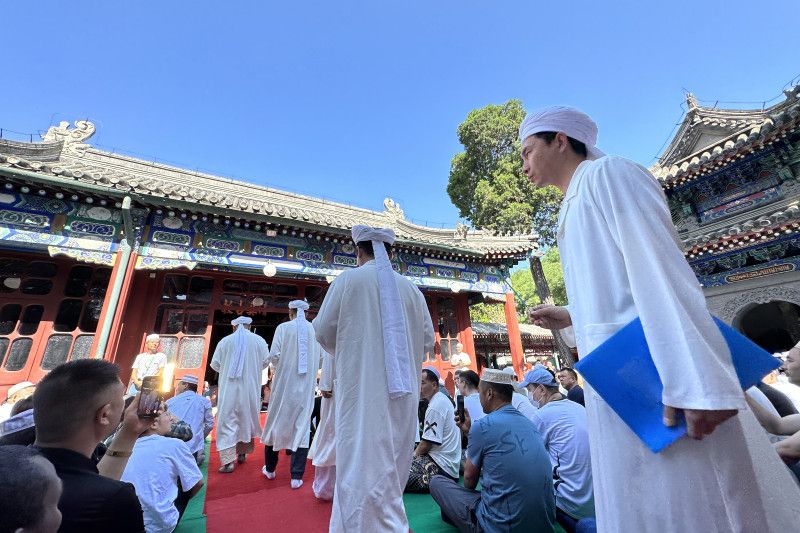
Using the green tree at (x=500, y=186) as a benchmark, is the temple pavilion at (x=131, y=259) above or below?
below

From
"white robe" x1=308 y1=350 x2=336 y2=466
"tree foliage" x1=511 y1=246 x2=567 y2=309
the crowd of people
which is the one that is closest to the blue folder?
the crowd of people

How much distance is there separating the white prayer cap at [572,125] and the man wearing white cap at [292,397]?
3.93m

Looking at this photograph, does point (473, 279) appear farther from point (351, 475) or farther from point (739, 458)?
point (739, 458)

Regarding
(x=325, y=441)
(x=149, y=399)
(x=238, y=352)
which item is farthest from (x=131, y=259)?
(x=149, y=399)

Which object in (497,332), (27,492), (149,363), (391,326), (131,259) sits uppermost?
(131,259)

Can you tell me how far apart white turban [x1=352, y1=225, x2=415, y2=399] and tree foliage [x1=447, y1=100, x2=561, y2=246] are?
1132 cm

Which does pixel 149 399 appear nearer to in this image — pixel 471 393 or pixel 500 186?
pixel 471 393

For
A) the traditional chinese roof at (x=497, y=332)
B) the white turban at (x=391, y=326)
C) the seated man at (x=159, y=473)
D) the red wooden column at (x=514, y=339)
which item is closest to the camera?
the white turban at (x=391, y=326)

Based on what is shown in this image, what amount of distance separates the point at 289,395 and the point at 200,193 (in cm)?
466

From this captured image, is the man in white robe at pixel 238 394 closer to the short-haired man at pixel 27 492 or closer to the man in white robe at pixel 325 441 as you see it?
the man in white robe at pixel 325 441

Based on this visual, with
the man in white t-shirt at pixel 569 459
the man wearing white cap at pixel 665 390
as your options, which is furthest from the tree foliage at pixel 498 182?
the man wearing white cap at pixel 665 390

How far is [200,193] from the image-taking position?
6906 millimetres

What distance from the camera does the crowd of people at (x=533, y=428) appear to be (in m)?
0.81

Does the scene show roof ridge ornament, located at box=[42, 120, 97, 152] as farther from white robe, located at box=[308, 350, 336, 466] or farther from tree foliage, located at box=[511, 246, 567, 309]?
tree foliage, located at box=[511, 246, 567, 309]
